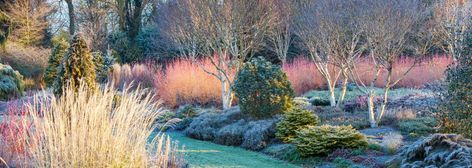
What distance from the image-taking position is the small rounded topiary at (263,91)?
930cm

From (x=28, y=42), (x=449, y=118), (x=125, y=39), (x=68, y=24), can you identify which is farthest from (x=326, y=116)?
(x=68, y=24)

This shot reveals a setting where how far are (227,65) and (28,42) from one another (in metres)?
14.2

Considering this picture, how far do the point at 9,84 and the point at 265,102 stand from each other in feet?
32.4

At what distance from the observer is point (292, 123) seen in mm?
8062

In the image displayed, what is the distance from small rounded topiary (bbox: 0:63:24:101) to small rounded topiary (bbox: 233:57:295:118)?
8636 mm

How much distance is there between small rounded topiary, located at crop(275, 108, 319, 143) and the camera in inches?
317

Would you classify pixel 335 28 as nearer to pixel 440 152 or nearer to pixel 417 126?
pixel 417 126

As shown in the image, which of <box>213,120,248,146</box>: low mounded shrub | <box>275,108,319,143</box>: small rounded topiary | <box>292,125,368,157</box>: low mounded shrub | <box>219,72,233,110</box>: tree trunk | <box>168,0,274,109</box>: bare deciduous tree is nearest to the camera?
<box>292,125,368,157</box>: low mounded shrub

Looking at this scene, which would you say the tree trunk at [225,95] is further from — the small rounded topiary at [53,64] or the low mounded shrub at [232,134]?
the small rounded topiary at [53,64]

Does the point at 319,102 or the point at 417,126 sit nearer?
the point at 417,126

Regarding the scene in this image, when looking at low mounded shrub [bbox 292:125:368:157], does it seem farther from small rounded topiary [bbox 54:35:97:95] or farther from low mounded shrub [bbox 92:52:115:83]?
low mounded shrub [bbox 92:52:115:83]

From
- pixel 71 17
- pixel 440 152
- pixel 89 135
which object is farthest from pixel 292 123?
pixel 71 17

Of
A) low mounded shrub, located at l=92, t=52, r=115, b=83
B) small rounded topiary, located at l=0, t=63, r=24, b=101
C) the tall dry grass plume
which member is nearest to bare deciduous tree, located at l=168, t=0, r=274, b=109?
low mounded shrub, located at l=92, t=52, r=115, b=83

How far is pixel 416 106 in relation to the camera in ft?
33.6
